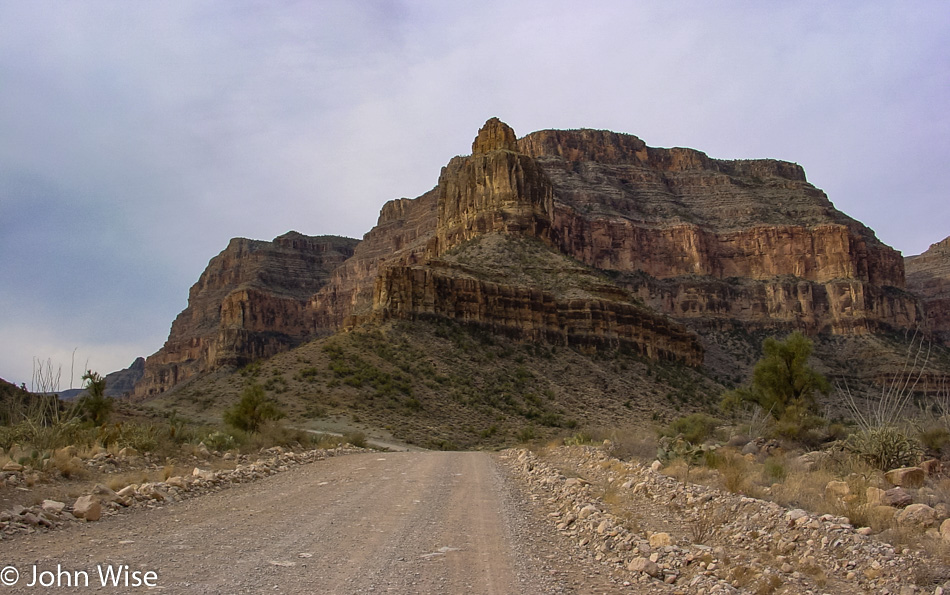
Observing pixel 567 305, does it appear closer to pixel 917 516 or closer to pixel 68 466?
pixel 68 466

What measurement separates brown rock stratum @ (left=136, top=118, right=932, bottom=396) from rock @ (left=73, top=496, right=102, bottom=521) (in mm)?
58477

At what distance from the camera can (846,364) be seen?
A: 11244 centimetres

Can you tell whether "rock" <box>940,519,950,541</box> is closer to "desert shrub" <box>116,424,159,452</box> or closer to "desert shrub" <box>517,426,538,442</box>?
"desert shrub" <box>116,424,159,452</box>

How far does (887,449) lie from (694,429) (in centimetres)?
1461

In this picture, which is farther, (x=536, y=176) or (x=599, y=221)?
(x=599, y=221)

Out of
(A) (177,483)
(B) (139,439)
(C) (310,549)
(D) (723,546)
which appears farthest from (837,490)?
(B) (139,439)

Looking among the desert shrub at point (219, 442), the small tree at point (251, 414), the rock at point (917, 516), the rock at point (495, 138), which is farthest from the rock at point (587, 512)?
the rock at point (495, 138)

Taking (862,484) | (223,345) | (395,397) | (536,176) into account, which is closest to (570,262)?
(536,176)

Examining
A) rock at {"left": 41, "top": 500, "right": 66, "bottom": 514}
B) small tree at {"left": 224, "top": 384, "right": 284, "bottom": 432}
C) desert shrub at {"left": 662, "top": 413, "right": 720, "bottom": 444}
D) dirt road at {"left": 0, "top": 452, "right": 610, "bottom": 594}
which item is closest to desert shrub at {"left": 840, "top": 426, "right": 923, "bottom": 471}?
dirt road at {"left": 0, "top": 452, "right": 610, "bottom": 594}

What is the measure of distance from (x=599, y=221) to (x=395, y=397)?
3880 inches

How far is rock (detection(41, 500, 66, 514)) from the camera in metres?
10.1

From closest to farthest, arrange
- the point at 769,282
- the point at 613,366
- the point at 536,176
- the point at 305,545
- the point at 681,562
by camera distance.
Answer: the point at 681,562, the point at 305,545, the point at 613,366, the point at 536,176, the point at 769,282

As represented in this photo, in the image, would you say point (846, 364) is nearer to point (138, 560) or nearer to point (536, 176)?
point (536, 176)

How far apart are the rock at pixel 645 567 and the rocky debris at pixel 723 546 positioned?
0.04ft
